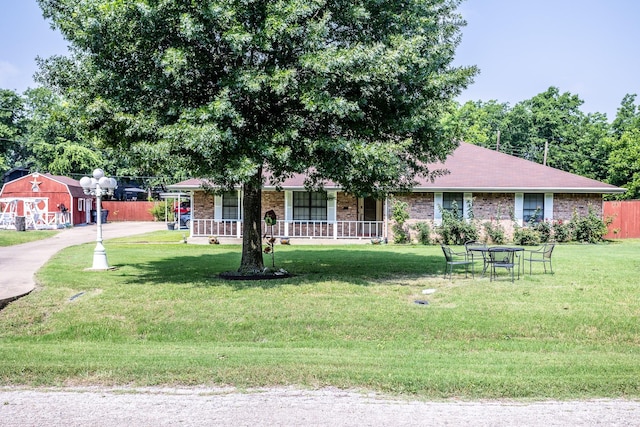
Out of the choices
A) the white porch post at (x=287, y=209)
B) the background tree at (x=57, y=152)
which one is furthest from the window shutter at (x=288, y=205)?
the background tree at (x=57, y=152)

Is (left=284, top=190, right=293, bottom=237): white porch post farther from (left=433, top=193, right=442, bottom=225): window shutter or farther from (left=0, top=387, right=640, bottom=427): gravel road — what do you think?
(left=0, top=387, right=640, bottom=427): gravel road

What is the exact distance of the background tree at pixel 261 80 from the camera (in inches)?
417

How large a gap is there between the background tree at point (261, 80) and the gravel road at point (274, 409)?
5617 mm

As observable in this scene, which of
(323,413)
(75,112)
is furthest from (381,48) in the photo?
(323,413)

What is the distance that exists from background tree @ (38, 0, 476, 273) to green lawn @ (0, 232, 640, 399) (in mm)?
2640

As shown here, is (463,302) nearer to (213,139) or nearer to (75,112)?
(213,139)

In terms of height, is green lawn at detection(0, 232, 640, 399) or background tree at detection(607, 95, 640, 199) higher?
background tree at detection(607, 95, 640, 199)

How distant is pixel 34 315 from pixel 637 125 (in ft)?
149

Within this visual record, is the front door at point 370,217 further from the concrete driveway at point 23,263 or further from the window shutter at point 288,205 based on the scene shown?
the concrete driveway at point 23,263

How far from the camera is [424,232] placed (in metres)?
24.0

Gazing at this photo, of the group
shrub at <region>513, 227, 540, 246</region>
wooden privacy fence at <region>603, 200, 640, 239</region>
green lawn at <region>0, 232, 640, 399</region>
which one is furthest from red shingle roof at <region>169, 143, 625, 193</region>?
green lawn at <region>0, 232, 640, 399</region>

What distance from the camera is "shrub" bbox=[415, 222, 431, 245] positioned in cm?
2400

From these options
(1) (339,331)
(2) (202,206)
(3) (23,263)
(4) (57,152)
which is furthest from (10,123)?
(1) (339,331)

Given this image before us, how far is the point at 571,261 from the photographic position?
648 inches
